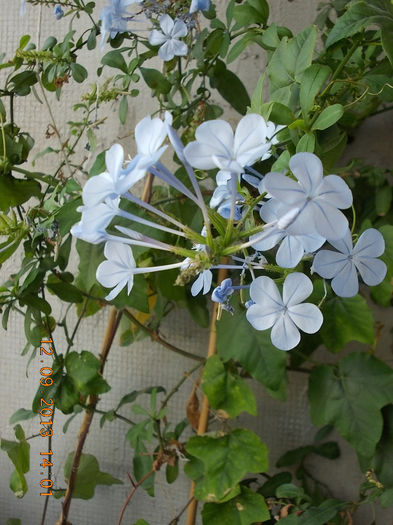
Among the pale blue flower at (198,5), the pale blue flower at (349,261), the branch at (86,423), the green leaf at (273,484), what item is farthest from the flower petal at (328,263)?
the green leaf at (273,484)

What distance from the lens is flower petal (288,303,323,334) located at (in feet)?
1.09

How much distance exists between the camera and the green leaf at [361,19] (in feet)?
1.26

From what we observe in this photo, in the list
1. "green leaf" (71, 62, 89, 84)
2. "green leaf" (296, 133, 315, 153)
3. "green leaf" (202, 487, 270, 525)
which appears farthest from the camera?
"green leaf" (202, 487, 270, 525)

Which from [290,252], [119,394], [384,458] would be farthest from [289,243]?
[119,394]

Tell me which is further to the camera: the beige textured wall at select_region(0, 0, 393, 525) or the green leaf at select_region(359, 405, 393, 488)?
the beige textured wall at select_region(0, 0, 393, 525)

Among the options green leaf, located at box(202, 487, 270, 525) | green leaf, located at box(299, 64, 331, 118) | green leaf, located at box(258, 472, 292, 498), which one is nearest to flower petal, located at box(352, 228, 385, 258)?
green leaf, located at box(299, 64, 331, 118)

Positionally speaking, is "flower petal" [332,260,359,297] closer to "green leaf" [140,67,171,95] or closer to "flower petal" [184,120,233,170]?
"flower petal" [184,120,233,170]

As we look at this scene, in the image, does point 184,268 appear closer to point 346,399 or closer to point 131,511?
point 346,399

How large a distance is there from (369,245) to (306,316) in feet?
0.19

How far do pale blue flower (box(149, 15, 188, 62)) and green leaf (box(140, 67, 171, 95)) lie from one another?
0.20 ft

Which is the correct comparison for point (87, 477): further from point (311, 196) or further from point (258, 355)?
point (311, 196)

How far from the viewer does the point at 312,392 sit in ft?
2.53

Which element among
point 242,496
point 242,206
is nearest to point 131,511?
point 242,496

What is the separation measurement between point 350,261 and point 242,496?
1.82 feet
